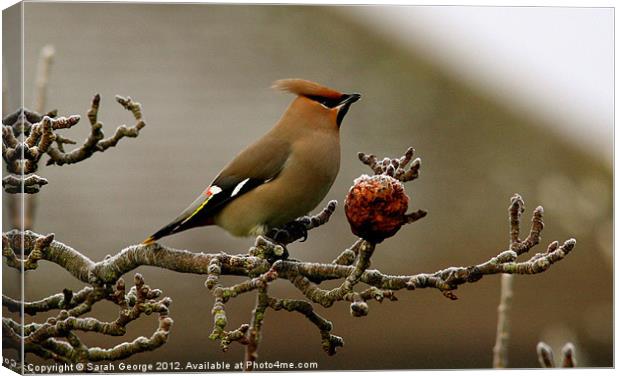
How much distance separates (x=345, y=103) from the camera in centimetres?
512

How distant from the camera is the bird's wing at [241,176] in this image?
196 inches

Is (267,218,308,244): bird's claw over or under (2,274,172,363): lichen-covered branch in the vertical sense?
over

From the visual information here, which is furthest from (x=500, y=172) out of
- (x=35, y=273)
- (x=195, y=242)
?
(x=35, y=273)

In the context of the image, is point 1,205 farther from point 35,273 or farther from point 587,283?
point 587,283

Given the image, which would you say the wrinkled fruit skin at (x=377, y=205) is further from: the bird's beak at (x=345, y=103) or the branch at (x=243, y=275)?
the bird's beak at (x=345, y=103)

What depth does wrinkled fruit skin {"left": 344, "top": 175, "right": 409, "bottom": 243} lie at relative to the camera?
11.0 feet

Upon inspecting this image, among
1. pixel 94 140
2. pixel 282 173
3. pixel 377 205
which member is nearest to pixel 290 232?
pixel 282 173

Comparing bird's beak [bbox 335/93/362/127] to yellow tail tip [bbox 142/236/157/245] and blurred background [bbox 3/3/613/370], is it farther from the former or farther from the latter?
yellow tail tip [bbox 142/236/157/245]

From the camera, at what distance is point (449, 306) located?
17.5 ft

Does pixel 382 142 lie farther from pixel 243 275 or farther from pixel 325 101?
pixel 243 275

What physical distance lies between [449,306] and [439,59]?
52.3 inches

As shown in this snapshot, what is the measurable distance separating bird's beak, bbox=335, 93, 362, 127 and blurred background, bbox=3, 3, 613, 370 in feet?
0.22

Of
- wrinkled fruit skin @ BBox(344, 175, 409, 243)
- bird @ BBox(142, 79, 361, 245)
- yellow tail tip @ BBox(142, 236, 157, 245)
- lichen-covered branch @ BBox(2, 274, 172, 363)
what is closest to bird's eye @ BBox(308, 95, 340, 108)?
bird @ BBox(142, 79, 361, 245)

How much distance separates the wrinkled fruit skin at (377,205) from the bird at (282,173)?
1.50 m
